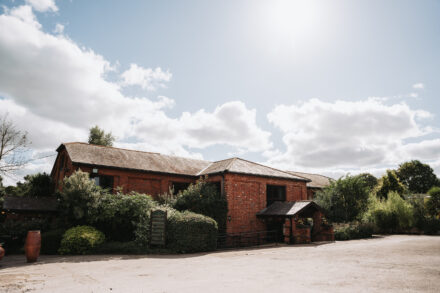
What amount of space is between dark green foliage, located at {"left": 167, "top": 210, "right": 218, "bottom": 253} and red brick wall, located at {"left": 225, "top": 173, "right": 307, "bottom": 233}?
133 inches

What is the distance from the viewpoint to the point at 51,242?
453 inches

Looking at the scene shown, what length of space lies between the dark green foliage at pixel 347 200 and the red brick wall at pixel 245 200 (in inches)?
230

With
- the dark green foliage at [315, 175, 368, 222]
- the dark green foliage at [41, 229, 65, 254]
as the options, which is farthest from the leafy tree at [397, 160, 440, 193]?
the dark green foliage at [41, 229, 65, 254]

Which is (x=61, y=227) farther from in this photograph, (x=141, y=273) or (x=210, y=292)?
(x=210, y=292)

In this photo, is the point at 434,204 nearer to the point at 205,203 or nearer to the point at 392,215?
the point at 392,215

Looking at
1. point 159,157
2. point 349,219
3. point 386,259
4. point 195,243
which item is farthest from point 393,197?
point 159,157

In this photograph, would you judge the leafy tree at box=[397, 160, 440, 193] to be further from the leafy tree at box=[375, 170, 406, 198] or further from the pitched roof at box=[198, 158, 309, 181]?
the pitched roof at box=[198, 158, 309, 181]

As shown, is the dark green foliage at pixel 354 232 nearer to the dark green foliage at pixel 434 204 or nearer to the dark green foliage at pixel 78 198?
the dark green foliage at pixel 434 204

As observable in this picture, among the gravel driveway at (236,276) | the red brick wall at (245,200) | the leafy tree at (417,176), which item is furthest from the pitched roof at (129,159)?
the leafy tree at (417,176)

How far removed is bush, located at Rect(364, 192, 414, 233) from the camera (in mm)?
19984

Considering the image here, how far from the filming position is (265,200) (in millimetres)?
18219

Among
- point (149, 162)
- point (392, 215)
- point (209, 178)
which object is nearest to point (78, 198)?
point (149, 162)

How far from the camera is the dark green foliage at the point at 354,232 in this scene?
1769 centimetres

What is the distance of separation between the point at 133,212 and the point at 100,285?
781 cm
